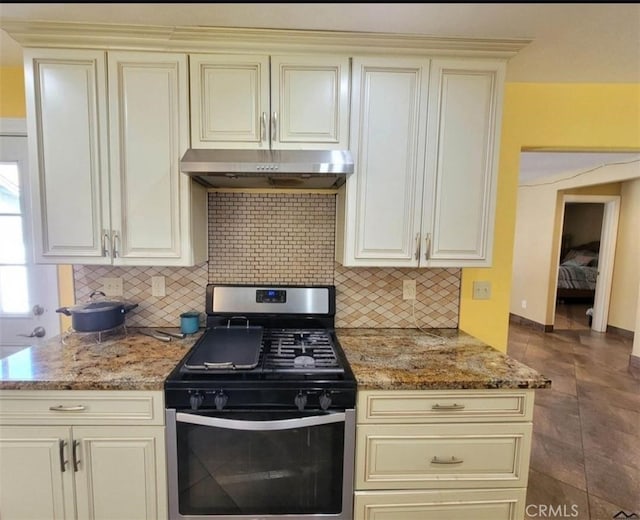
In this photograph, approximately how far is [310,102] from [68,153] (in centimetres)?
117

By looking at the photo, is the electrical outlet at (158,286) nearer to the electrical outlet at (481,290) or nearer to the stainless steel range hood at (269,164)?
the stainless steel range hood at (269,164)

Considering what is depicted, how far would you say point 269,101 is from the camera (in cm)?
150

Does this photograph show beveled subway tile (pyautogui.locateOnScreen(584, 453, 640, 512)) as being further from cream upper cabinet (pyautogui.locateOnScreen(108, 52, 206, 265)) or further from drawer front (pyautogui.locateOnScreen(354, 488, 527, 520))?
cream upper cabinet (pyautogui.locateOnScreen(108, 52, 206, 265))

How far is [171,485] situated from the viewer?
4.23 ft

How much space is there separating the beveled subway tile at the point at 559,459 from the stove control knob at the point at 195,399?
220 cm

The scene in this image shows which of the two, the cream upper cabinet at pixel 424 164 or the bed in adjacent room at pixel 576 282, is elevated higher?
the cream upper cabinet at pixel 424 164

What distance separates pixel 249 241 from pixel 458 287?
130cm

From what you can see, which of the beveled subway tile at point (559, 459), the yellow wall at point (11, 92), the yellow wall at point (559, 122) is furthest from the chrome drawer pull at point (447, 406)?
the yellow wall at point (11, 92)

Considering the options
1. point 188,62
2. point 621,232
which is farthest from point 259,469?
point 621,232

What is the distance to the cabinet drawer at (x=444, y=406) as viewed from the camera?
1.29 metres

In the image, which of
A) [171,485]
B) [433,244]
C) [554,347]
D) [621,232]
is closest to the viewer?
[171,485]

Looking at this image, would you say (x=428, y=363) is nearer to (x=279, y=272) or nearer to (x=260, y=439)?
(x=260, y=439)

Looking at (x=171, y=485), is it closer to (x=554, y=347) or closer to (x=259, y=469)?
(x=259, y=469)

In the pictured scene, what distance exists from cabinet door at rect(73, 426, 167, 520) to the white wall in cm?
504
